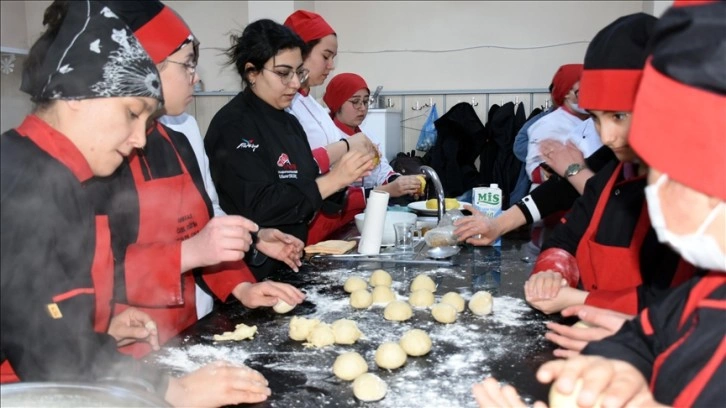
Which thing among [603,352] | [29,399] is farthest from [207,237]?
[603,352]

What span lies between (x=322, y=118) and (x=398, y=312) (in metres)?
2.01

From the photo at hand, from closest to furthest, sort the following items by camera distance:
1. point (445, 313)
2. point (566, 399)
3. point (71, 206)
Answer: point (566, 399) → point (71, 206) → point (445, 313)

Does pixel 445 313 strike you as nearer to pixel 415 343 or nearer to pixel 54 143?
pixel 415 343

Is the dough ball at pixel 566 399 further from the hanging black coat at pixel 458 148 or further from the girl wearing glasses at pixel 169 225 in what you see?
Result: the hanging black coat at pixel 458 148

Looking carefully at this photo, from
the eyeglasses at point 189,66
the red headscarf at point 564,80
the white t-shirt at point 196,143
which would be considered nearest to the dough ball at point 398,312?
the white t-shirt at point 196,143

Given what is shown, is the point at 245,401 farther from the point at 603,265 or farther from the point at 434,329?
the point at 603,265

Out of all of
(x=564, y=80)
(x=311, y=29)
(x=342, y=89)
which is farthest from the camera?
(x=342, y=89)

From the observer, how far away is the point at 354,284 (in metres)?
1.89

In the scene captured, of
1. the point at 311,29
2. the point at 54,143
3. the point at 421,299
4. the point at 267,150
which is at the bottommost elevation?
the point at 421,299

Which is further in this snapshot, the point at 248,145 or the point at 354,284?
the point at 248,145

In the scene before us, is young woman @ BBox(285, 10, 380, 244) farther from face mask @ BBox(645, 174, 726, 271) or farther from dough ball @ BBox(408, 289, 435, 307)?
face mask @ BBox(645, 174, 726, 271)

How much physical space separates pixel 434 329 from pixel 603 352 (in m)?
0.58

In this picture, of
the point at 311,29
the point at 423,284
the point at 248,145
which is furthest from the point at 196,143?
the point at 311,29

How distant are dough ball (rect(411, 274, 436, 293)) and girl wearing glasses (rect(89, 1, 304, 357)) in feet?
1.28
